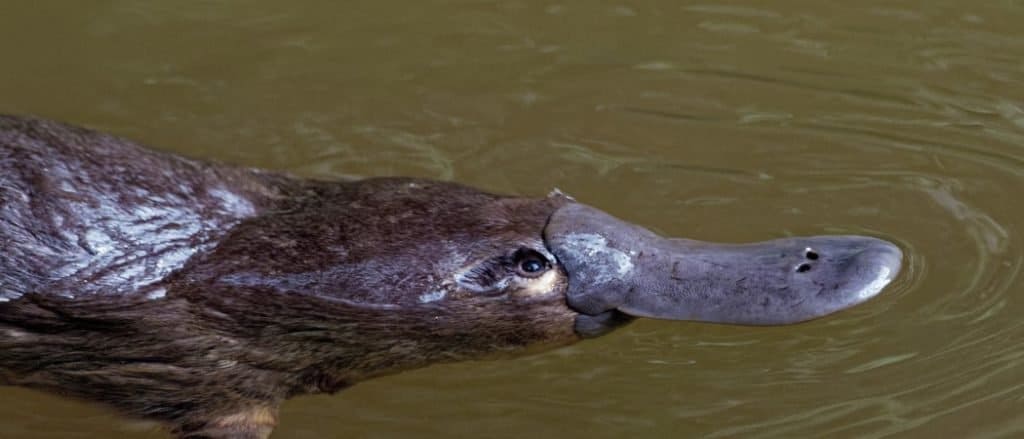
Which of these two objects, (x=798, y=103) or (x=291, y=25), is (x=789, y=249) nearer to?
(x=798, y=103)

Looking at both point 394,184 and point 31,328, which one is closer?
point 31,328

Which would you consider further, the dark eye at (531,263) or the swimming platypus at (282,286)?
the dark eye at (531,263)

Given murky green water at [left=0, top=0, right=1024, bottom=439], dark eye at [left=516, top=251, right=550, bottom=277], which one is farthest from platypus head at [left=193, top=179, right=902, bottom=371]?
murky green water at [left=0, top=0, right=1024, bottom=439]

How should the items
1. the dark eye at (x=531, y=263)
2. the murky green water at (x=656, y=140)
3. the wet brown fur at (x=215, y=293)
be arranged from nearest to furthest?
the wet brown fur at (x=215, y=293) → the dark eye at (x=531, y=263) → the murky green water at (x=656, y=140)

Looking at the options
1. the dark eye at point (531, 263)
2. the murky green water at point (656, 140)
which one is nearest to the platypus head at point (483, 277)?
the dark eye at point (531, 263)

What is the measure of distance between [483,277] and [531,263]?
130 mm

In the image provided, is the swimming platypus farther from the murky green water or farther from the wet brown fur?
the murky green water

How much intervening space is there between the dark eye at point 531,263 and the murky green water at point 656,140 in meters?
0.58

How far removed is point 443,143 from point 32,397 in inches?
65.0

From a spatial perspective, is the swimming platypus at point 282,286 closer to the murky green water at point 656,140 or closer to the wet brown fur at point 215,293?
the wet brown fur at point 215,293

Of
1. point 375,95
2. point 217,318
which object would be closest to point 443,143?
point 375,95

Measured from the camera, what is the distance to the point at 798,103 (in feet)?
16.5

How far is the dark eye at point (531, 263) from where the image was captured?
359 centimetres

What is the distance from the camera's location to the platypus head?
354 cm
